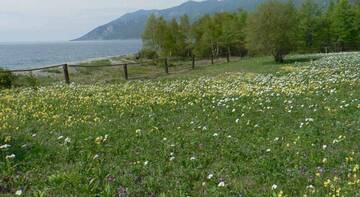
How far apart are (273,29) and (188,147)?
30224 millimetres

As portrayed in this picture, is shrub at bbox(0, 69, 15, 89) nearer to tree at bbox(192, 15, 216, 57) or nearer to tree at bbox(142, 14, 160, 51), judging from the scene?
tree at bbox(192, 15, 216, 57)

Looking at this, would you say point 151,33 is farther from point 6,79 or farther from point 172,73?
point 6,79

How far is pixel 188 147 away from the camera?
27.1 feet

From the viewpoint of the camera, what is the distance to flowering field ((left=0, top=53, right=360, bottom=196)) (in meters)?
6.20

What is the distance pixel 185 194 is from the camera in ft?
19.5

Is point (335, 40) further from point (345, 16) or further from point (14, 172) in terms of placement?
point (14, 172)

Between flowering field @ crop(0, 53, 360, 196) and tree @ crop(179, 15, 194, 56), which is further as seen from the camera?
tree @ crop(179, 15, 194, 56)

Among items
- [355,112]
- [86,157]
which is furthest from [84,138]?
[355,112]

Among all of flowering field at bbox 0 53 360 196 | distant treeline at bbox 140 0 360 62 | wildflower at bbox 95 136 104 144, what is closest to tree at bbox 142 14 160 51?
distant treeline at bbox 140 0 360 62

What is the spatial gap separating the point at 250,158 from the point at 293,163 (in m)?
0.82

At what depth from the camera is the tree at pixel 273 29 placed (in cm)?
3638

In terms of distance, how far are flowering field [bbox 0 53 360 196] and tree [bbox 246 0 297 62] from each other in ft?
76.4

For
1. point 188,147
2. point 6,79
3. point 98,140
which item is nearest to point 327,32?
point 6,79

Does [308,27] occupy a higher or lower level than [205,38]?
higher
